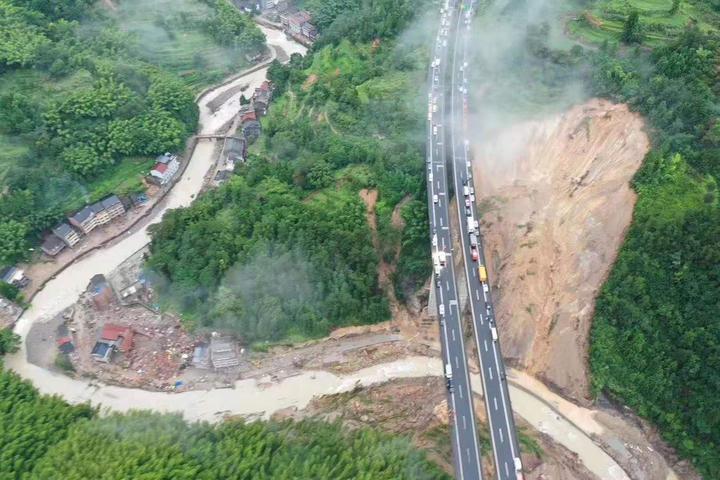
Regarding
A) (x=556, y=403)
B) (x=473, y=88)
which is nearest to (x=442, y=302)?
(x=556, y=403)

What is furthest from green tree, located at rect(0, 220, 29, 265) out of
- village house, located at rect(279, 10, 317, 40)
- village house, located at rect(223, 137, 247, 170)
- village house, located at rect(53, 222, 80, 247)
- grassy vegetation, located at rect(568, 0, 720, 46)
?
grassy vegetation, located at rect(568, 0, 720, 46)

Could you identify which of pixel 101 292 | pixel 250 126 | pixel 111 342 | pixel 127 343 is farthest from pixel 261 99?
pixel 111 342

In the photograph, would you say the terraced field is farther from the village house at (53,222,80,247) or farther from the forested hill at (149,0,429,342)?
the village house at (53,222,80,247)

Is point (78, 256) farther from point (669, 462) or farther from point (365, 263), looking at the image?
point (669, 462)

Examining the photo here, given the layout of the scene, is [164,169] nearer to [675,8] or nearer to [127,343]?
[127,343]

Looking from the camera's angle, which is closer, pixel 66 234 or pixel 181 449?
pixel 181 449

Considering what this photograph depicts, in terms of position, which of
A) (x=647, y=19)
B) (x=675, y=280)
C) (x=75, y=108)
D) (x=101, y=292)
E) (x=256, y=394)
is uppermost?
(x=75, y=108)

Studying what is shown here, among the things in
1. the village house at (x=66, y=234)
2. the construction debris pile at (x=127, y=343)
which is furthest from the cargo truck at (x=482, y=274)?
the village house at (x=66, y=234)

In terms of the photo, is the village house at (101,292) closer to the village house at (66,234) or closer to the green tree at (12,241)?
the village house at (66,234)
